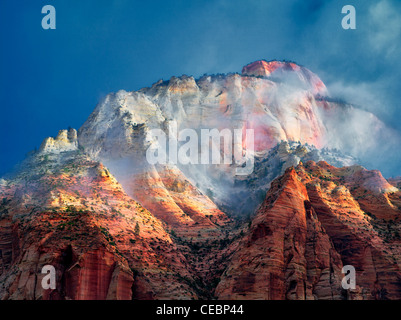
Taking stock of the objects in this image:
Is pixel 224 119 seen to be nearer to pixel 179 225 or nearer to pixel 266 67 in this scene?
pixel 266 67

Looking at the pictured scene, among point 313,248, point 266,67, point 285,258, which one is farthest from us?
point 266,67

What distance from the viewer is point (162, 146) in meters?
98.8

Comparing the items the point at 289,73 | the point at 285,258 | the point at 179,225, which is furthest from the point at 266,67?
the point at 285,258

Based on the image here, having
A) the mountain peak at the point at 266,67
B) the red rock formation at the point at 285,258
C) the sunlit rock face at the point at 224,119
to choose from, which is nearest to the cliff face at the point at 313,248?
the red rock formation at the point at 285,258

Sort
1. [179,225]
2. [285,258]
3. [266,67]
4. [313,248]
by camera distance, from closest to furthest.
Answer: [285,258] → [313,248] → [179,225] → [266,67]

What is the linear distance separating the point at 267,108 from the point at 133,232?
87.9 m

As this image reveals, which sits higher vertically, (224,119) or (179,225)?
(224,119)

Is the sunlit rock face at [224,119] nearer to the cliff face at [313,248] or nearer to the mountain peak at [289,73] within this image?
the mountain peak at [289,73]

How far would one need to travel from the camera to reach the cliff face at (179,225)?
47594 mm

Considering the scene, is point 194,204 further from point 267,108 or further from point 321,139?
point 321,139

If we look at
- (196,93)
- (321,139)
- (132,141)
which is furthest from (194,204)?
(321,139)

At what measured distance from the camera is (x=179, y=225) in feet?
238

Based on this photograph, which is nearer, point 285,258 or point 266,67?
point 285,258

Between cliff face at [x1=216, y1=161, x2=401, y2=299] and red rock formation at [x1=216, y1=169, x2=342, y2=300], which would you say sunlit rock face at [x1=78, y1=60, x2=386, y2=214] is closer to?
cliff face at [x1=216, y1=161, x2=401, y2=299]
